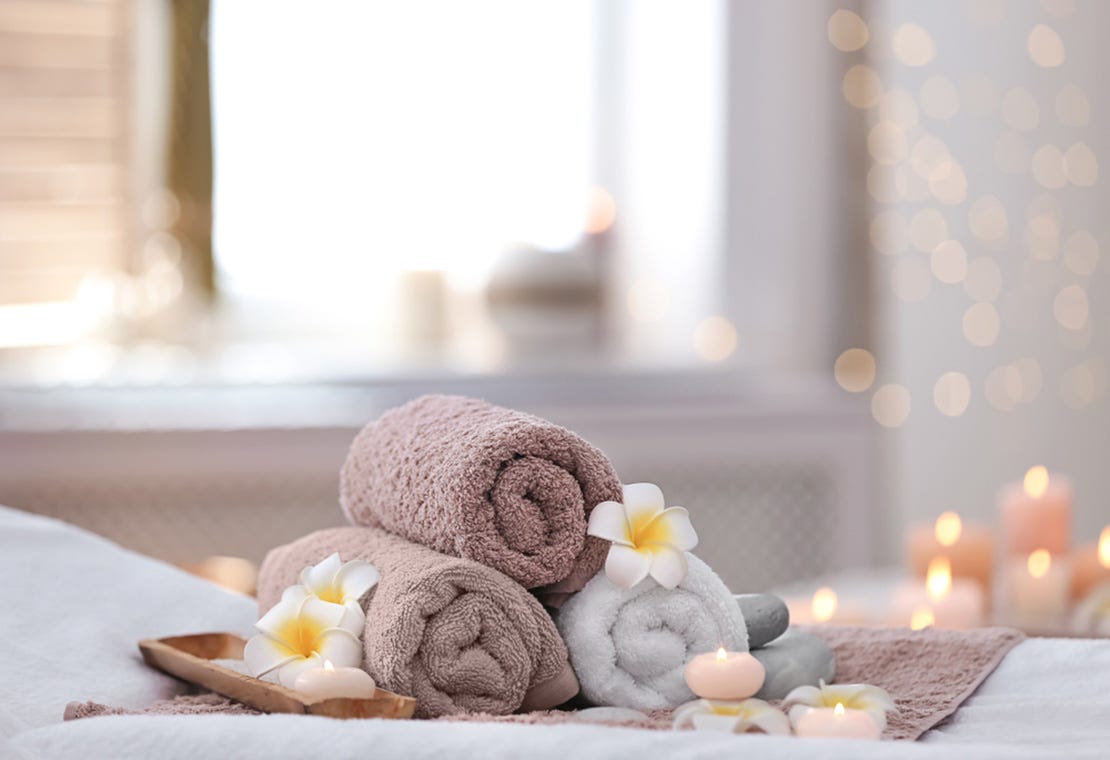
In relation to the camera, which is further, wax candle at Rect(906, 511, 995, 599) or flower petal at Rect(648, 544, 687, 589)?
wax candle at Rect(906, 511, 995, 599)

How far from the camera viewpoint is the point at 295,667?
2.05 ft

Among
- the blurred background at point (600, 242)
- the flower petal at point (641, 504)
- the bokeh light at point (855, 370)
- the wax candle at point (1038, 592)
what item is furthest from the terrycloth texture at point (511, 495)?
the bokeh light at point (855, 370)

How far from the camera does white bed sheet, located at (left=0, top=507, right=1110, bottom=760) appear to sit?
0.52 meters

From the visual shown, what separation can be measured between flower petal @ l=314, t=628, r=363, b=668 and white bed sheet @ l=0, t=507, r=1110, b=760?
57 millimetres

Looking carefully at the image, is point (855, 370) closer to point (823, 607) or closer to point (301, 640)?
point (823, 607)

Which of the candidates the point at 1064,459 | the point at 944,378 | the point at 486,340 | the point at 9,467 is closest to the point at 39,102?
the point at 9,467

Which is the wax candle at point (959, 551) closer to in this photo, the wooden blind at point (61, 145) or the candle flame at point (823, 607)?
A: the candle flame at point (823, 607)

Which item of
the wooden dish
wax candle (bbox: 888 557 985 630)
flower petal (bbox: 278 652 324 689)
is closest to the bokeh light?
wax candle (bbox: 888 557 985 630)

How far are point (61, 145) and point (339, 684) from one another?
2.12 m

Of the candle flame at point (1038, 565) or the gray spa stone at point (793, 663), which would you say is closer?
the gray spa stone at point (793, 663)

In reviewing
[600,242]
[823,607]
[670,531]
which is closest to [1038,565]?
[823,607]

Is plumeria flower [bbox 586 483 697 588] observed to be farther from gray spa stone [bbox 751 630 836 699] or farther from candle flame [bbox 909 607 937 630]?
candle flame [bbox 909 607 937 630]

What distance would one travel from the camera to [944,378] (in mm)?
2506

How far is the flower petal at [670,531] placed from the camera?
2.07 ft
